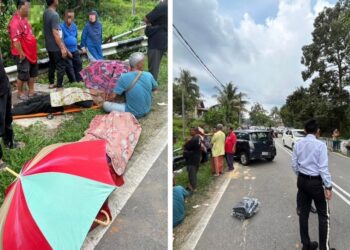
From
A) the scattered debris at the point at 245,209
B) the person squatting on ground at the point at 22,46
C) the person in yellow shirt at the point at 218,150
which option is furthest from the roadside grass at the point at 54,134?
the scattered debris at the point at 245,209

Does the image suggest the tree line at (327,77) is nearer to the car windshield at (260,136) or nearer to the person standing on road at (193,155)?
the car windshield at (260,136)

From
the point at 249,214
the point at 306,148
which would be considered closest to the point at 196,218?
the point at 249,214

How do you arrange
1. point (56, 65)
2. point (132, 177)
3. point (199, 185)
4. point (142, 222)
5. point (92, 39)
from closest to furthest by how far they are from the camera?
point (199, 185)
point (142, 222)
point (132, 177)
point (56, 65)
point (92, 39)

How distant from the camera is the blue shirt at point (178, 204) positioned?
1677mm

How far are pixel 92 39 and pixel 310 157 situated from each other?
2.33 m

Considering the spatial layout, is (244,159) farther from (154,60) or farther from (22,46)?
(22,46)

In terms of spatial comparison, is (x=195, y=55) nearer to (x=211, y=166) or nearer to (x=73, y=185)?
(x=211, y=166)

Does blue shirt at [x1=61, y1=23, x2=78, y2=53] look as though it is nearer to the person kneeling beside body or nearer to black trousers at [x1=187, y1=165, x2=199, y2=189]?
the person kneeling beside body

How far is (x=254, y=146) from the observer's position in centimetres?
185

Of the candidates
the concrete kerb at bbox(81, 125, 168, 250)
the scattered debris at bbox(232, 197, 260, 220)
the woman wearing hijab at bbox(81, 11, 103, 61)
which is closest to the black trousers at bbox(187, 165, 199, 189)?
the scattered debris at bbox(232, 197, 260, 220)

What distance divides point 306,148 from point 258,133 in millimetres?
247

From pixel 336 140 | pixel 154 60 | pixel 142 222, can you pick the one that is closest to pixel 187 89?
pixel 336 140

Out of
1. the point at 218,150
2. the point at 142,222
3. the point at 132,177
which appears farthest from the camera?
the point at 132,177

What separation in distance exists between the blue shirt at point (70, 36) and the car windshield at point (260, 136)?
7.02 ft
